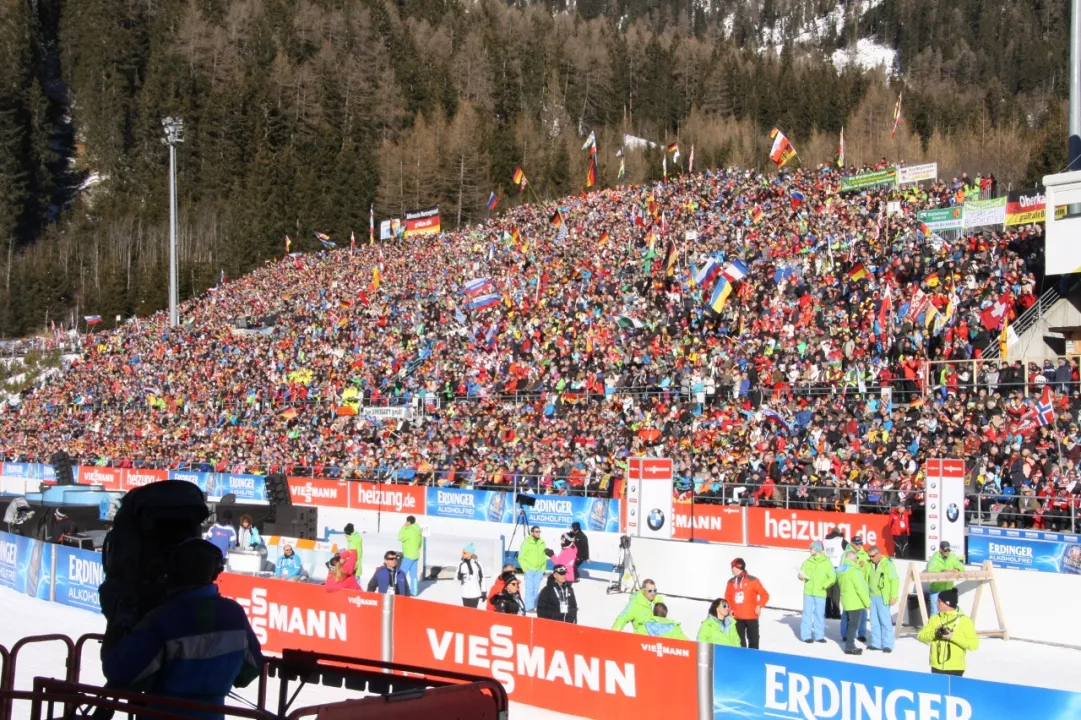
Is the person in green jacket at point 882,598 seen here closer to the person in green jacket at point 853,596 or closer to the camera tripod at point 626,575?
the person in green jacket at point 853,596

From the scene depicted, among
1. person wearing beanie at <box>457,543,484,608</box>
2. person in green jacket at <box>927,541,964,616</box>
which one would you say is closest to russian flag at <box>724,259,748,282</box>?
person in green jacket at <box>927,541,964,616</box>

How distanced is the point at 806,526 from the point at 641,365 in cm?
997

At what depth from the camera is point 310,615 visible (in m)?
13.5

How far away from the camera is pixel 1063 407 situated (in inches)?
810

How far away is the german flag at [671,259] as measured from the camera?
34.0 meters

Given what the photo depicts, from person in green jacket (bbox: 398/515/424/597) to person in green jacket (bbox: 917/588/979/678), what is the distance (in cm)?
1026

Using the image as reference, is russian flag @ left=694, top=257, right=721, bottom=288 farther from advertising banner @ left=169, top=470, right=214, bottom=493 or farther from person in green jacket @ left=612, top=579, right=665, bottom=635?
person in green jacket @ left=612, top=579, right=665, bottom=635

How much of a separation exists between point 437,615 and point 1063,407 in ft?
46.4

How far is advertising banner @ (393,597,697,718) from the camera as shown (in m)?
10.0

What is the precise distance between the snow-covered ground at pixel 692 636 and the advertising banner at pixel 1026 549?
106 inches

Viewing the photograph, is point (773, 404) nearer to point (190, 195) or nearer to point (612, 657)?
point (612, 657)

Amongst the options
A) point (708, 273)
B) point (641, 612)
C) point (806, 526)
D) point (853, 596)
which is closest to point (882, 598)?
point (853, 596)

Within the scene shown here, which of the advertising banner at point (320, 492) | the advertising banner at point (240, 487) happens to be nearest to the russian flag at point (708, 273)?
the advertising banner at point (320, 492)

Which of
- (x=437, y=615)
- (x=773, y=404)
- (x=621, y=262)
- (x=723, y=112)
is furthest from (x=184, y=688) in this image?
(x=723, y=112)
